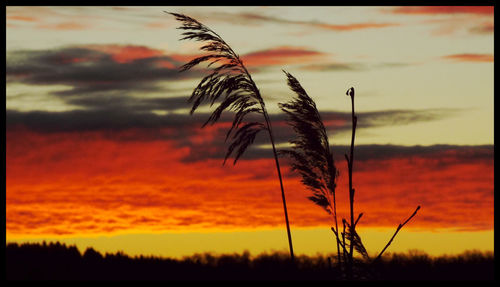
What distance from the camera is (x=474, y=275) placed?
30.6 ft

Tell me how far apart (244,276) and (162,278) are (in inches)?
40.0

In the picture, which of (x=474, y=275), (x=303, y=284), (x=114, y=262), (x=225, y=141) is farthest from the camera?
(x=114, y=262)

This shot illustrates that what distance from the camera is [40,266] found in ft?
35.0

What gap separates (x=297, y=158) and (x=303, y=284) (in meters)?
1.51

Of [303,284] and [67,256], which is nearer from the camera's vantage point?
[303,284]

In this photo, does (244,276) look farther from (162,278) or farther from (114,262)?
(114,262)

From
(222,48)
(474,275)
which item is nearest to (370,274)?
(222,48)

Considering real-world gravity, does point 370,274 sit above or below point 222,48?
below

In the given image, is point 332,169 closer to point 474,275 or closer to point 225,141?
point 225,141
